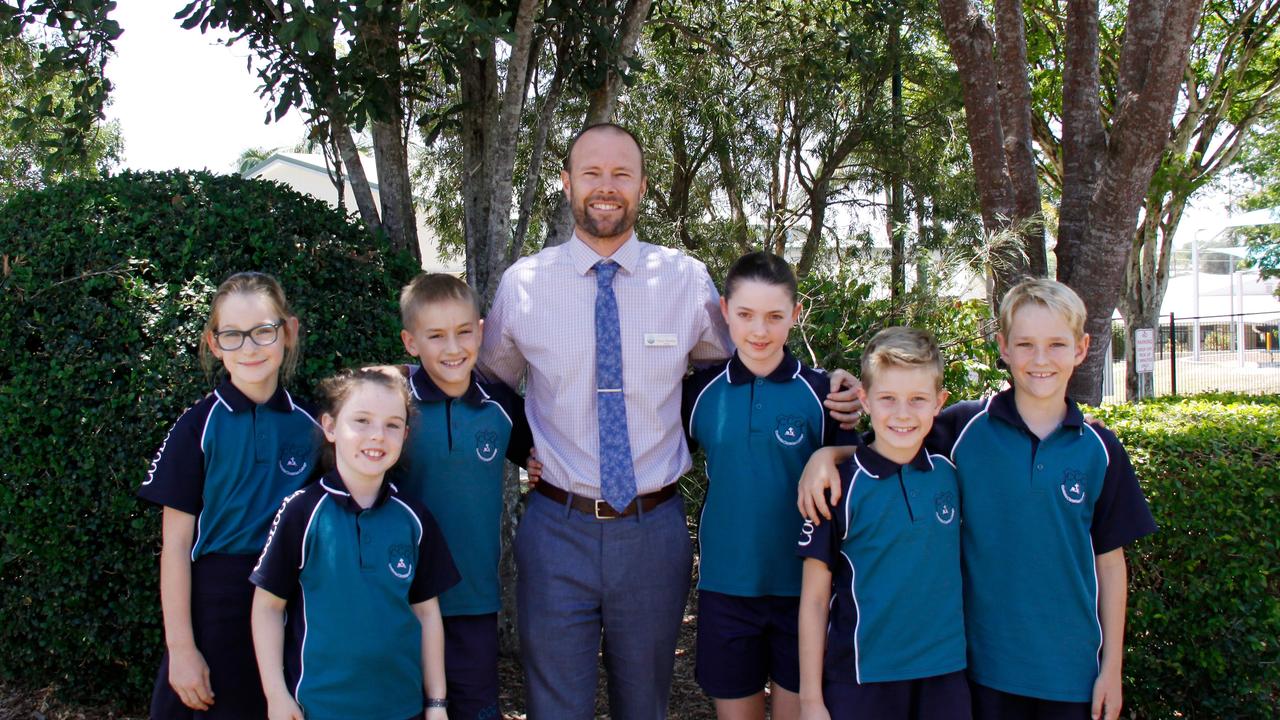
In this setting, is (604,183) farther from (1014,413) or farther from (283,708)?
(283,708)

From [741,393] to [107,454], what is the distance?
2302 mm

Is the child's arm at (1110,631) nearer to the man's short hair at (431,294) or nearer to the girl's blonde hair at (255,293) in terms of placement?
the man's short hair at (431,294)

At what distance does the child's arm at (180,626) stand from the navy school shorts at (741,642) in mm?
1502

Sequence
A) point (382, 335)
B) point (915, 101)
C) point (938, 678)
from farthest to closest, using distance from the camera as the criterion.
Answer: point (915, 101)
point (382, 335)
point (938, 678)

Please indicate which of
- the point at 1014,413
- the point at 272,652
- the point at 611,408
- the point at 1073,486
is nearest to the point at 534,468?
the point at 611,408

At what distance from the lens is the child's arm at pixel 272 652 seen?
266 cm

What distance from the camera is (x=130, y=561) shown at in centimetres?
362

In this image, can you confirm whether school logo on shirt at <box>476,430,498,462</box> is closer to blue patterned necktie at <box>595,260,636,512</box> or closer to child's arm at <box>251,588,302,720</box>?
blue patterned necktie at <box>595,260,636,512</box>

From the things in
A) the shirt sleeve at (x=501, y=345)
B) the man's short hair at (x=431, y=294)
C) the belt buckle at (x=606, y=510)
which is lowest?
the belt buckle at (x=606, y=510)

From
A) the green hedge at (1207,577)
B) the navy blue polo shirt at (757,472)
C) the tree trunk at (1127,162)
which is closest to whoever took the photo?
the navy blue polo shirt at (757,472)

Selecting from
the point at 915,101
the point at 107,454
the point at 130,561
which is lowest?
the point at 130,561

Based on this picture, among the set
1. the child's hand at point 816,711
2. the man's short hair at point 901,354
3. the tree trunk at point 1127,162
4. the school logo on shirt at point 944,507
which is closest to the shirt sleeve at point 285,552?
the child's hand at point 816,711

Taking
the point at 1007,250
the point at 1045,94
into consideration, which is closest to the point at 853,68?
the point at 1045,94

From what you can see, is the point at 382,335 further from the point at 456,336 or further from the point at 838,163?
the point at 838,163
